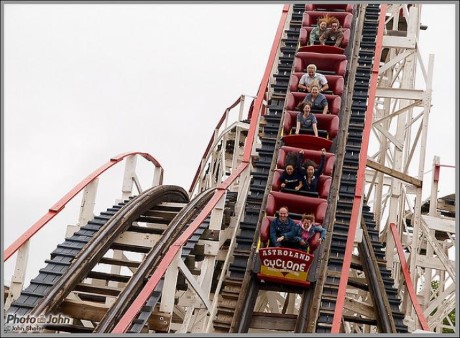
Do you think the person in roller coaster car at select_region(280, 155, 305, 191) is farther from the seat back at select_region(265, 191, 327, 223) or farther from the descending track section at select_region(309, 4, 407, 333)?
the descending track section at select_region(309, 4, 407, 333)

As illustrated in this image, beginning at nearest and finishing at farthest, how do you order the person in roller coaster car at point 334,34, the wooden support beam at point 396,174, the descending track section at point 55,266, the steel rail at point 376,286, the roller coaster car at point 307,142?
the descending track section at point 55,266
the steel rail at point 376,286
the roller coaster car at point 307,142
the wooden support beam at point 396,174
the person in roller coaster car at point 334,34

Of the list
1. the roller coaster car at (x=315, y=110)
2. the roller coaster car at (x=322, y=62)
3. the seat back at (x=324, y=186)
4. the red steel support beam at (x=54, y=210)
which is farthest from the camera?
the roller coaster car at (x=322, y=62)

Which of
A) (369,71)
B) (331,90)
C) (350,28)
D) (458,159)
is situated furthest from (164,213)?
(458,159)

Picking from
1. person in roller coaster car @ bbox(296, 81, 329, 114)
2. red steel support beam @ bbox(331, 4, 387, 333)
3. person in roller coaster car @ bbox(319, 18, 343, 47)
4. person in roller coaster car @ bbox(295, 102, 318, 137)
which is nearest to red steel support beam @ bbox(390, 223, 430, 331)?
red steel support beam @ bbox(331, 4, 387, 333)

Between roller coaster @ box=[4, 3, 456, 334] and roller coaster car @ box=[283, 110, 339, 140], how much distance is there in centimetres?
1

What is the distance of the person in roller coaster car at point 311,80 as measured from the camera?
845 centimetres

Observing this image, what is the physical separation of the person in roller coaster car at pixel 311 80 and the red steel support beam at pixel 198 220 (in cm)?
41

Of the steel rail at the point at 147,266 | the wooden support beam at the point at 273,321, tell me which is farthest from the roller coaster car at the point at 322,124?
the wooden support beam at the point at 273,321

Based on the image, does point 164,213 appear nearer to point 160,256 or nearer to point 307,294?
point 160,256

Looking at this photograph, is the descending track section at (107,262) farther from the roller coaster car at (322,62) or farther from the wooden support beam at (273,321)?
the roller coaster car at (322,62)

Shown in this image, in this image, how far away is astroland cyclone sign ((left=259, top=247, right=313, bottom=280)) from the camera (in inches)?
253

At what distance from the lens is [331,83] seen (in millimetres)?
8680

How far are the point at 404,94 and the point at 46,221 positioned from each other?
4.88 metres

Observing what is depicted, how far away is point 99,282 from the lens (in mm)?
7590
